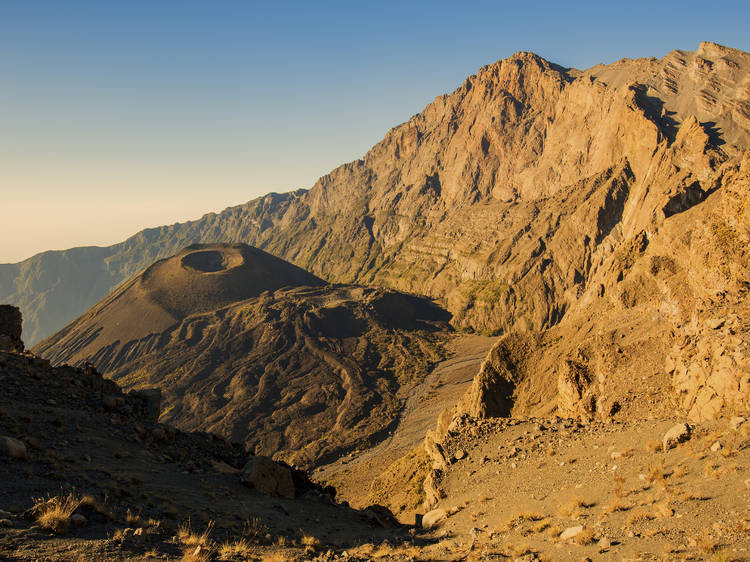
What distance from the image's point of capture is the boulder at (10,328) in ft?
77.6

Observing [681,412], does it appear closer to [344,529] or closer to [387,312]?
[344,529]

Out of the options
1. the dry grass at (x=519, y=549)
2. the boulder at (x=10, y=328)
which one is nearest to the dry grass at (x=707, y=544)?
the dry grass at (x=519, y=549)

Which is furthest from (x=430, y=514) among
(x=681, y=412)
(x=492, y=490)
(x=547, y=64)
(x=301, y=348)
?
(x=547, y=64)

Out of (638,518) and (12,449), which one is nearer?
(638,518)

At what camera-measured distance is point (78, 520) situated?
9.86 meters

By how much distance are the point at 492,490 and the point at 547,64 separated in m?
202

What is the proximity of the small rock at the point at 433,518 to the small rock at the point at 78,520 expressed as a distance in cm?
1261

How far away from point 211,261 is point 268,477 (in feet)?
505

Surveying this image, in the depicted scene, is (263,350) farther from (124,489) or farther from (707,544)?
(707,544)

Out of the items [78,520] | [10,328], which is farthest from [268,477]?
[10,328]

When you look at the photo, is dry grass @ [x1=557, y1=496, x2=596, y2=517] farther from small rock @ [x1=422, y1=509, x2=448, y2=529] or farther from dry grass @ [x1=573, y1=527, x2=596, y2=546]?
small rock @ [x1=422, y1=509, x2=448, y2=529]

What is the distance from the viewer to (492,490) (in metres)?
18.5

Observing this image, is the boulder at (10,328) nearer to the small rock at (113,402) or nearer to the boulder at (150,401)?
the boulder at (150,401)

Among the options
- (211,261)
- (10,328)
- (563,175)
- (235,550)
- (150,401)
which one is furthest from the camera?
(211,261)
